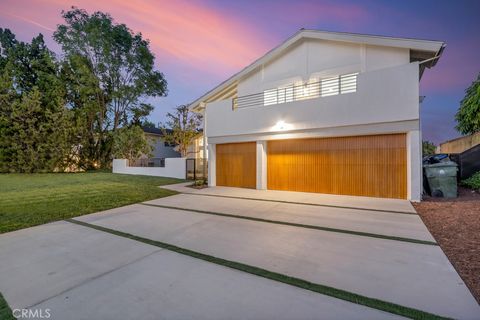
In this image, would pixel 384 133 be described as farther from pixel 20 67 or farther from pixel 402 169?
pixel 20 67

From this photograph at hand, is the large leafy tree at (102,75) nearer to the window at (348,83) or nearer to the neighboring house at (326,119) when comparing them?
the neighboring house at (326,119)

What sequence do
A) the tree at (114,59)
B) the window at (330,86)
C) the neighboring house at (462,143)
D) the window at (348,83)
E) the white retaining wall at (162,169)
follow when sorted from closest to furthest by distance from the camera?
the window at (348,83), the window at (330,86), the neighboring house at (462,143), the white retaining wall at (162,169), the tree at (114,59)

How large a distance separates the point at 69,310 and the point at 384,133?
9435 millimetres

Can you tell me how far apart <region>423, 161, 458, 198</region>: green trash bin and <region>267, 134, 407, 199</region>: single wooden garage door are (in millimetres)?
1210

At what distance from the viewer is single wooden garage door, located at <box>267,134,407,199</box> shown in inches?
318

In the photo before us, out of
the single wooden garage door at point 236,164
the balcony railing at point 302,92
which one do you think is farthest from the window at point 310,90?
the single wooden garage door at point 236,164

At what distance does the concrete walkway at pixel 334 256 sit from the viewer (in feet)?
8.13

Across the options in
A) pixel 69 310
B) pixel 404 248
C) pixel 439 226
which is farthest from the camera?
pixel 439 226

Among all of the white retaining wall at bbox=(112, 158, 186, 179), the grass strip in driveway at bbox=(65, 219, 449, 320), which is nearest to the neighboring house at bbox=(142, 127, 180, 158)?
the white retaining wall at bbox=(112, 158, 186, 179)

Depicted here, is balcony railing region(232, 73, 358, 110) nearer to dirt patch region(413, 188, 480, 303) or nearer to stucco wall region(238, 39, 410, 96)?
stucco wall region(238, 39, 410, 96)

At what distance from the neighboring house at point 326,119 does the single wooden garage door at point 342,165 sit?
0.03 m

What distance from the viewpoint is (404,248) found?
12.3 ft

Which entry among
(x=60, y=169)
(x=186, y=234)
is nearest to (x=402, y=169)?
(x=186, y=234)

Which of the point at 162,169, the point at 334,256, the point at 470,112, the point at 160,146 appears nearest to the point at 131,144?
the point at 162,169
